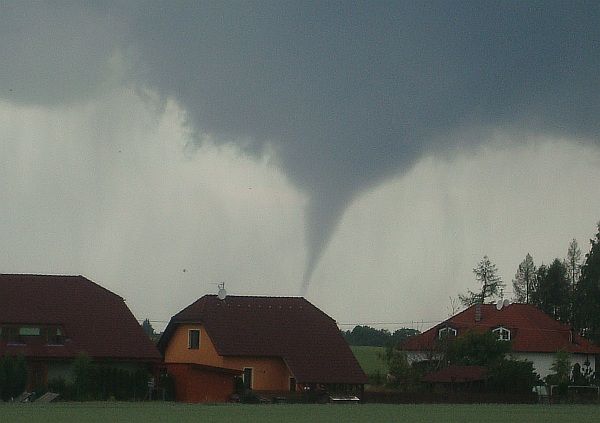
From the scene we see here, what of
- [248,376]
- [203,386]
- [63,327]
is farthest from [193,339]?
[63,327]

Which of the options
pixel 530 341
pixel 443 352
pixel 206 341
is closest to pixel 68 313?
pixel 206 341

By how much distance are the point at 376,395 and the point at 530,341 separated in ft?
97.8

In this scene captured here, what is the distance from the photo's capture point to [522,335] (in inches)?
3654

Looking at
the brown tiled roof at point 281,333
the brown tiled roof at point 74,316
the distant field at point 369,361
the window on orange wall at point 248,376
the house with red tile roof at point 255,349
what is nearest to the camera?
the brown tiled roof at point 74,316

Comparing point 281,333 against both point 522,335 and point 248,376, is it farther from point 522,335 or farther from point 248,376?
point 522,335

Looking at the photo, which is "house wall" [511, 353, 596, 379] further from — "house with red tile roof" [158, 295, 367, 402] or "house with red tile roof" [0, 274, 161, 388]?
"house with red tile roof" [0, 274, 161, 388]

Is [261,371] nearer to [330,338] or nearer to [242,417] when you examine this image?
[330,338]

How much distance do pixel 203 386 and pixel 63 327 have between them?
8.97 meters

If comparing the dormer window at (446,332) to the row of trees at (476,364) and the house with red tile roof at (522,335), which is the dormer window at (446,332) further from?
the row of trees at (476,364)

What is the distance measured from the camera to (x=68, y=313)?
68312 millimetres

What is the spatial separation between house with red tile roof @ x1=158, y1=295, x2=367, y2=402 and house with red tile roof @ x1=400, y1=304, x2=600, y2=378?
47.8 ft

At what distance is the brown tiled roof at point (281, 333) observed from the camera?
70688mm

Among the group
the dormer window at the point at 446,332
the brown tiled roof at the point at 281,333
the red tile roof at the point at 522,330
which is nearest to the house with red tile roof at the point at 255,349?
the brown tiled roof at the point at 281,333

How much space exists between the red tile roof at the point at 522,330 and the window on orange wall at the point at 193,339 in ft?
69.4
